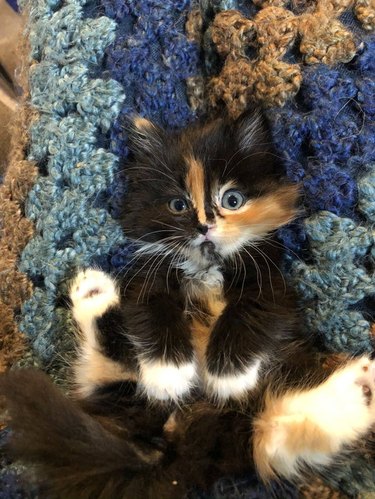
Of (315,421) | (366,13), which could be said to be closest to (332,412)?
(315,421)

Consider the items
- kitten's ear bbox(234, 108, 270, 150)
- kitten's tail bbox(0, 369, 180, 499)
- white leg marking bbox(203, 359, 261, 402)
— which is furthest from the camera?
kitten's ear bbox(234, 108, 270, 150)

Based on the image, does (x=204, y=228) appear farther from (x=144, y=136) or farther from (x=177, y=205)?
(x=144, y=136)

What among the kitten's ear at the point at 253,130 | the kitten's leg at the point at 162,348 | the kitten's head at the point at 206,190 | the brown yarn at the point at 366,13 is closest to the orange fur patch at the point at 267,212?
the kitten's head at the point at 206,190

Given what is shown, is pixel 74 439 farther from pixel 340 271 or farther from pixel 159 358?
pixel 340 271

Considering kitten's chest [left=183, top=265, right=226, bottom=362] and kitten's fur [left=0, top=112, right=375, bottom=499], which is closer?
kitten's fur [left=0, top=112, right=375, bottom=499]

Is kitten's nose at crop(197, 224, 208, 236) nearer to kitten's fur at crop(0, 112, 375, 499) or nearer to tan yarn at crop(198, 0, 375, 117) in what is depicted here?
kitten's fur at crop(0, 112, 375, 499)

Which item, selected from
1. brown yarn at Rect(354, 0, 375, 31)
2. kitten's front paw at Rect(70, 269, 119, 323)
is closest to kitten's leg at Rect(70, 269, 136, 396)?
kitten's front paw at Rect(70, 269, 119, 323)

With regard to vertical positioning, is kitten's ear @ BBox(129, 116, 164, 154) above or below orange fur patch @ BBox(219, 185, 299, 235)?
above
